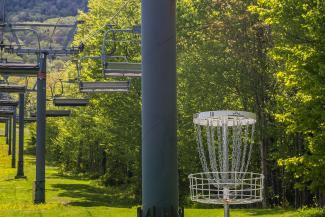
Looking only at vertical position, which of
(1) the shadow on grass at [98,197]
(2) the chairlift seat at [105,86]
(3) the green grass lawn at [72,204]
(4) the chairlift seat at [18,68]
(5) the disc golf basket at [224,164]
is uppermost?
(4) the chairlift seat at [18,68]

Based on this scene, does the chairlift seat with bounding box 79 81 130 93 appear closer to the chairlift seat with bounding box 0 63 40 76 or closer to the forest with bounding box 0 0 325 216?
the forest with bounding box 0 0 325 216

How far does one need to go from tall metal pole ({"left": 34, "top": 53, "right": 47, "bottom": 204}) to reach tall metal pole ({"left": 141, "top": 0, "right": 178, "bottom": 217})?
695 inches

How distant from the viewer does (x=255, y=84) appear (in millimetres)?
30094

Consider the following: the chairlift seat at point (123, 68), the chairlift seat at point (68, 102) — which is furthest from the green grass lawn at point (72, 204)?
the chairlift seat at point (123, 68)

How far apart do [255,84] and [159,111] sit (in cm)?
2350

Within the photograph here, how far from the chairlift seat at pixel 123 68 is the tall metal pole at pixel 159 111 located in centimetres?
915

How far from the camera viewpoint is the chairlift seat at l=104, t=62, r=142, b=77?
16.5 meters

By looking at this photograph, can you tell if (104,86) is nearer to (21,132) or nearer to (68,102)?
(68,102)

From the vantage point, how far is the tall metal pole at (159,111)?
23.4 ft

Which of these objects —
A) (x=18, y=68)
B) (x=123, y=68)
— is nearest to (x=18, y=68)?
(x=18, y=68)

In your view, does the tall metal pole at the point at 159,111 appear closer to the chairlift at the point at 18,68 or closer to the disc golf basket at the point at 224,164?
the disc golf basket at the point at 224,164

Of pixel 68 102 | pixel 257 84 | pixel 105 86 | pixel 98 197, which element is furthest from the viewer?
pixel 98 197

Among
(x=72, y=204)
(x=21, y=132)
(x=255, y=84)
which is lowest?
(x=72, y=204)

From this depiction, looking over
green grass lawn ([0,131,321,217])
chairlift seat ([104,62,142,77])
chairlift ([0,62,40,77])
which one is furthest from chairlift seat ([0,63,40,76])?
green grass lawn ([0,131,321,217])
